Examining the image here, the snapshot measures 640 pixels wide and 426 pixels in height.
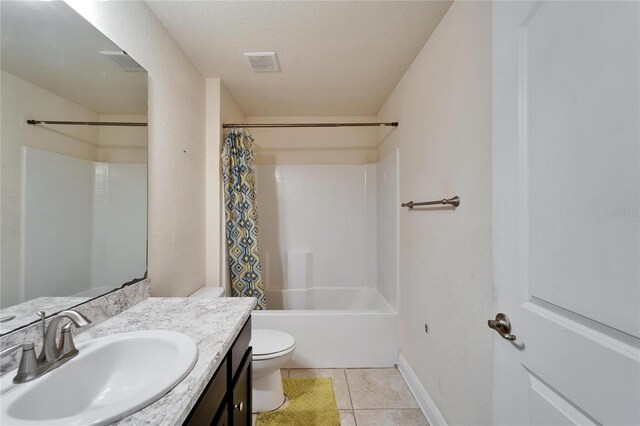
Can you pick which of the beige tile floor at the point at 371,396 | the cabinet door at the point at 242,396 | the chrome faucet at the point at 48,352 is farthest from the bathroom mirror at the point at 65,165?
the beige tile floor at the point at 371,396

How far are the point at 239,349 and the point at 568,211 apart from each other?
1.12m

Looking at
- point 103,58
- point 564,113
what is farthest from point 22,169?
point 564,113

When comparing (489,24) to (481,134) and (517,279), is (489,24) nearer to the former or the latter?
(481,134)

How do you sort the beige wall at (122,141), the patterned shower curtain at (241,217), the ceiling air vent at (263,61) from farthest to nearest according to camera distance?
the patterned shower curtain at (241,217) < the ceiling air vent at (263,61) < the beige wall at (122,141)

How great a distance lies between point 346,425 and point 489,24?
83.6 inches

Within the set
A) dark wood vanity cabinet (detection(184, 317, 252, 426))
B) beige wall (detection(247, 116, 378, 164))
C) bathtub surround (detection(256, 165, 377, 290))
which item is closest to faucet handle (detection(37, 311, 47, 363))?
dark wood vanity cabinet (detection(184, 317, 252, 426))

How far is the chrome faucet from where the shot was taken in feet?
2.15

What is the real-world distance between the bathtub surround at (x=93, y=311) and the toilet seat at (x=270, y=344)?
708 millimetres

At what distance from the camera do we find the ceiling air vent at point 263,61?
1.82 m

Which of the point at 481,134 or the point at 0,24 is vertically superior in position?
the point at 0,24

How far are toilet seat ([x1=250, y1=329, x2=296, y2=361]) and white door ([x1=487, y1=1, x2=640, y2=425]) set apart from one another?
1153 mm

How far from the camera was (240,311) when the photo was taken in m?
1.13

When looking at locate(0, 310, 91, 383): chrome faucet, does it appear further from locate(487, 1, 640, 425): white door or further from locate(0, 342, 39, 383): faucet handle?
locate(487, 1, 640, 425): white door

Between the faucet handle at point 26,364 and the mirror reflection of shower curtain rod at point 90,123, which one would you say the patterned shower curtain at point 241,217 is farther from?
the faucet handle at point 26,364
